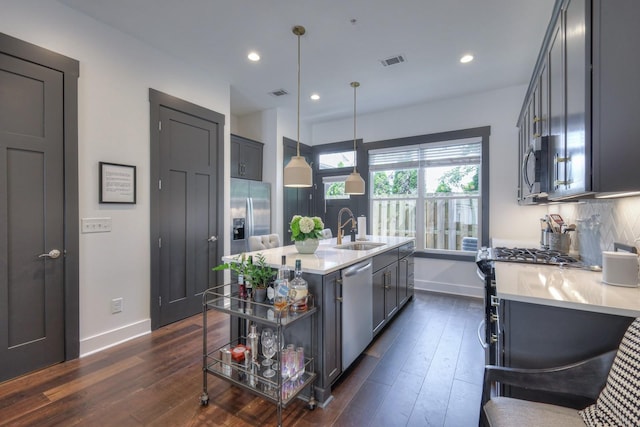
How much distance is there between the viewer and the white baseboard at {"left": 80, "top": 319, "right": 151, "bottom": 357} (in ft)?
8.51

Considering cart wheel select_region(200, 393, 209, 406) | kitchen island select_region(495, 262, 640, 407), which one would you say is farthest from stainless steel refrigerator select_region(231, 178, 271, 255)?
kitchen island select_region(495, 262, 640, 407)

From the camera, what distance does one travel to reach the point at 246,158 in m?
4.65

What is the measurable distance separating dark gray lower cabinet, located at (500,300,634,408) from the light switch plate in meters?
3.24

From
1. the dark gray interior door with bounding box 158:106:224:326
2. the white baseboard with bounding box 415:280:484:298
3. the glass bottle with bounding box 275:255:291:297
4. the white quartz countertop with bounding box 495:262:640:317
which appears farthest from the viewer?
the white baseboard with bounding box 415:280:484:298

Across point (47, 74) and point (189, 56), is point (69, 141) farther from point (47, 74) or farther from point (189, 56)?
point (189, 56)

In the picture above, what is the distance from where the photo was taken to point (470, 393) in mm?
2049

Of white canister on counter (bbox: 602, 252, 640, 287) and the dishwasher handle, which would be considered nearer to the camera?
white canister on counter (bbox: 602, 252, 640, 287)

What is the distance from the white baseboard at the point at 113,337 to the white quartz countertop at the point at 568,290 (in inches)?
128

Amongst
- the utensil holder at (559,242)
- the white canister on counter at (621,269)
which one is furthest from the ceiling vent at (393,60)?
the white canister on counter at (621,269)

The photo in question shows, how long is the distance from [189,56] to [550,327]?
3.99 meters

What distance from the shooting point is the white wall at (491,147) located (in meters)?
4.07

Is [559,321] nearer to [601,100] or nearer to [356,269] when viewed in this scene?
[601,100]

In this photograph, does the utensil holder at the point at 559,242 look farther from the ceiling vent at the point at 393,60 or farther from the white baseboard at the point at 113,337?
the white baseboard at the point at 113,337

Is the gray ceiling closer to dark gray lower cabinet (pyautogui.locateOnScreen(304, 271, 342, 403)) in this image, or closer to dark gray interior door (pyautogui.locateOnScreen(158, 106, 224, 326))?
dark gray interior door (pyautogui.locateOnScreen(158, 106, 224, 326))
